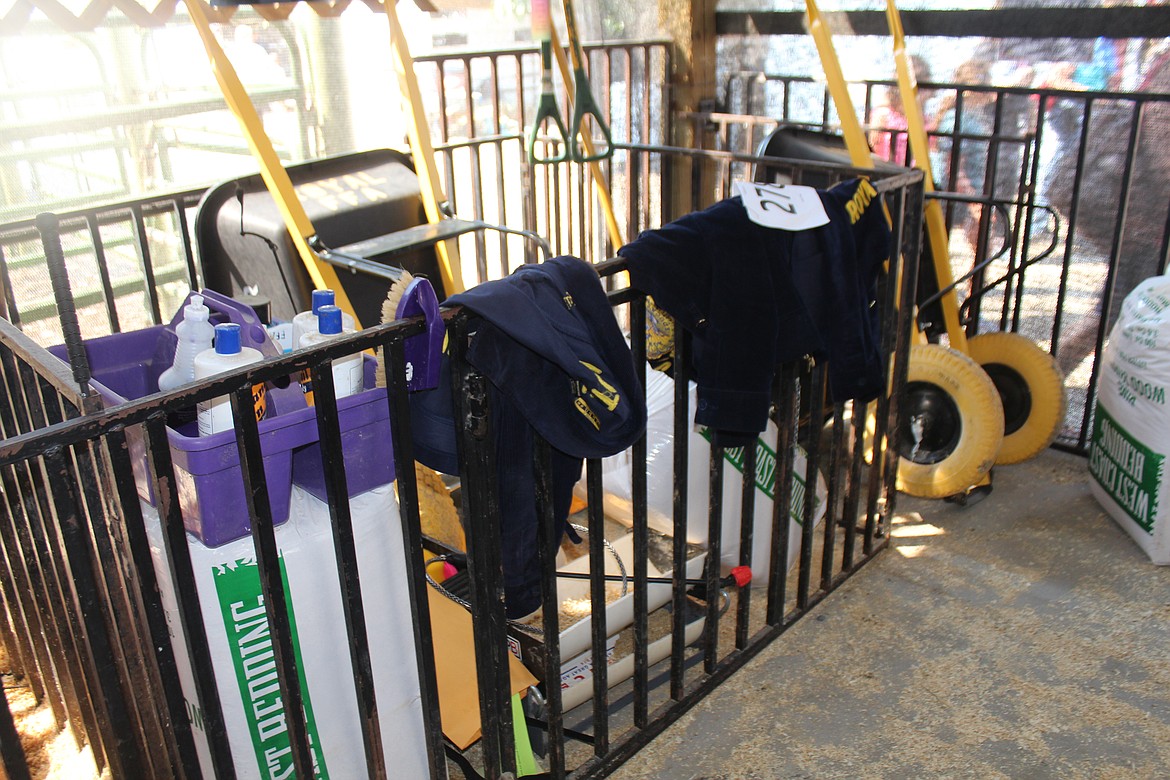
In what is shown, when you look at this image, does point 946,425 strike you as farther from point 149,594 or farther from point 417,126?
point 149,594

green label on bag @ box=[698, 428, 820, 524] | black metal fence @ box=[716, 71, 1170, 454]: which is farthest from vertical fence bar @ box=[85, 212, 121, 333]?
black metal fence @ box=[716, 71, 1170, 454]

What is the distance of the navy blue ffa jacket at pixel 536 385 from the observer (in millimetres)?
1439

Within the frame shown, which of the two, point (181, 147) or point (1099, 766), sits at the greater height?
point (181, 147)

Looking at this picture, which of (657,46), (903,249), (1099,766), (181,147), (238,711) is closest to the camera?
(238,711)

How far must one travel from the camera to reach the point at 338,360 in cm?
153

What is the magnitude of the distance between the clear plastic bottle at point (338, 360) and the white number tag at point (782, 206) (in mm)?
840

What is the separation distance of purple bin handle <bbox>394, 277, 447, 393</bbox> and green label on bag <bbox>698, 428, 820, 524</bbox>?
3.49ft

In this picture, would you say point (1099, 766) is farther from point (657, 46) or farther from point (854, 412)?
point (657, 46)

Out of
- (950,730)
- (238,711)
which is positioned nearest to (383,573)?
(238,711)

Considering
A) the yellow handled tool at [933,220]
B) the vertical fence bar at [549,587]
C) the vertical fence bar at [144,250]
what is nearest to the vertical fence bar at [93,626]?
the vertical fence bar at [549,587]

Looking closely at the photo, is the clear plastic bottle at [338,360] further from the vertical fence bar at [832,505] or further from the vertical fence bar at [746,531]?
the vertical fence bar at [832,505]

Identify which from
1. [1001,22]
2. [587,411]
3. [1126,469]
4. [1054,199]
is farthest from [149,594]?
[1001,22]

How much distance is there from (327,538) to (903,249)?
5.76ft

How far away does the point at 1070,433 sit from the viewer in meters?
3.51
